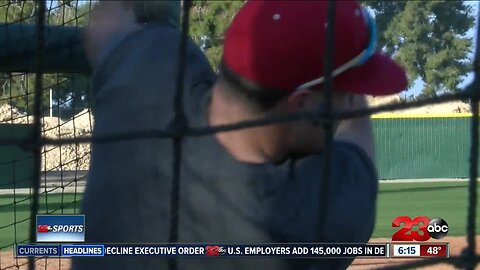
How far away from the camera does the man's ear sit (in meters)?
0.83

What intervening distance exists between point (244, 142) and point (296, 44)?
0.13 m

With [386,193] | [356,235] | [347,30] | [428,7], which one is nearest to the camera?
[347,30]

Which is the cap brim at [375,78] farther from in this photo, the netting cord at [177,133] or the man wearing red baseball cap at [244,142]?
the netting cord at [177,133]

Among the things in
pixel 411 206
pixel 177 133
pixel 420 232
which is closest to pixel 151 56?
pixel 177 133

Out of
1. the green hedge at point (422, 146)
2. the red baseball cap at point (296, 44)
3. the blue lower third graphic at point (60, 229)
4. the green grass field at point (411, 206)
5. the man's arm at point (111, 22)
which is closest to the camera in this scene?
the red baseball cap at point (296, 44)

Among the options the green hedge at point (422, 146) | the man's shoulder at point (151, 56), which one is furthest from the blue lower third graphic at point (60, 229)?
the green hedge at point (422, 146)

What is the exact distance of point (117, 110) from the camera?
96cm

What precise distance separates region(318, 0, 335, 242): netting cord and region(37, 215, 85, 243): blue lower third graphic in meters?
0.36

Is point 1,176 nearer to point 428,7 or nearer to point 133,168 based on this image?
point 428,7

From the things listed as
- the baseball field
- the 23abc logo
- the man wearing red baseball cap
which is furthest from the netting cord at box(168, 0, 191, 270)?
the baseball field

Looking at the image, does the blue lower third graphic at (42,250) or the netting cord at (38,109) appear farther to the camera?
the blue lower third graphic at (42,250)

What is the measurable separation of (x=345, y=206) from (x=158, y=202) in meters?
0.22

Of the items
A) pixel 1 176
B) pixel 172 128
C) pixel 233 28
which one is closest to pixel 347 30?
pixel 233 28

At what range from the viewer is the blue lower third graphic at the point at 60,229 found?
44.6 inches
